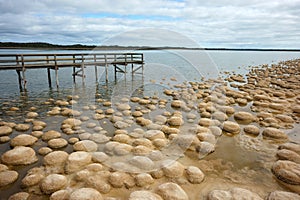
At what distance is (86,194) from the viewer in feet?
12.1

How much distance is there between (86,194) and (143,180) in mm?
1189

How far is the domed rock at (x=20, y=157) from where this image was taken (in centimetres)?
502

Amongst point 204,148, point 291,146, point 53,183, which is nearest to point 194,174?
point 204,148

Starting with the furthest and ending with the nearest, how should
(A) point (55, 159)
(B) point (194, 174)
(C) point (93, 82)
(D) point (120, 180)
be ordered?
(C) point (93, 82), (A) point (55, 159), (B) point (194, 174), (D) point (120, 180)

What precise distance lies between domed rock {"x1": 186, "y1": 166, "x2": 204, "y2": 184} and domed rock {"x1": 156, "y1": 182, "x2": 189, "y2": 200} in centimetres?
52

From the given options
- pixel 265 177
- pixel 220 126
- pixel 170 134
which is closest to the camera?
pixel 265 177

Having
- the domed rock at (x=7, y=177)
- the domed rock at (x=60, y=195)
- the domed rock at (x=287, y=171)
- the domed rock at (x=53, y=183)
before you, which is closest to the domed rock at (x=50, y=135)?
the domed rock at (x=7, y=177)

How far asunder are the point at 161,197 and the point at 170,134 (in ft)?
9.77

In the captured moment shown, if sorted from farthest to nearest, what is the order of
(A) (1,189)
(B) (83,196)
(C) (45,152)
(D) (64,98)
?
(D) (64,98), (C) (45,152), (A) (1,189), (B) (83,196)

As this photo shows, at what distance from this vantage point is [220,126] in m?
7.52

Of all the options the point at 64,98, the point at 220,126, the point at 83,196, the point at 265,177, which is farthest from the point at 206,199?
the point at 64,98

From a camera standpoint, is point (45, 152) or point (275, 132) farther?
point (275, 132)

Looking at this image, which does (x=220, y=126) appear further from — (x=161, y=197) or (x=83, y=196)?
(x=83, y=196)

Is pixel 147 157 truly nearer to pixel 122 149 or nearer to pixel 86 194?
pixel 122 149
